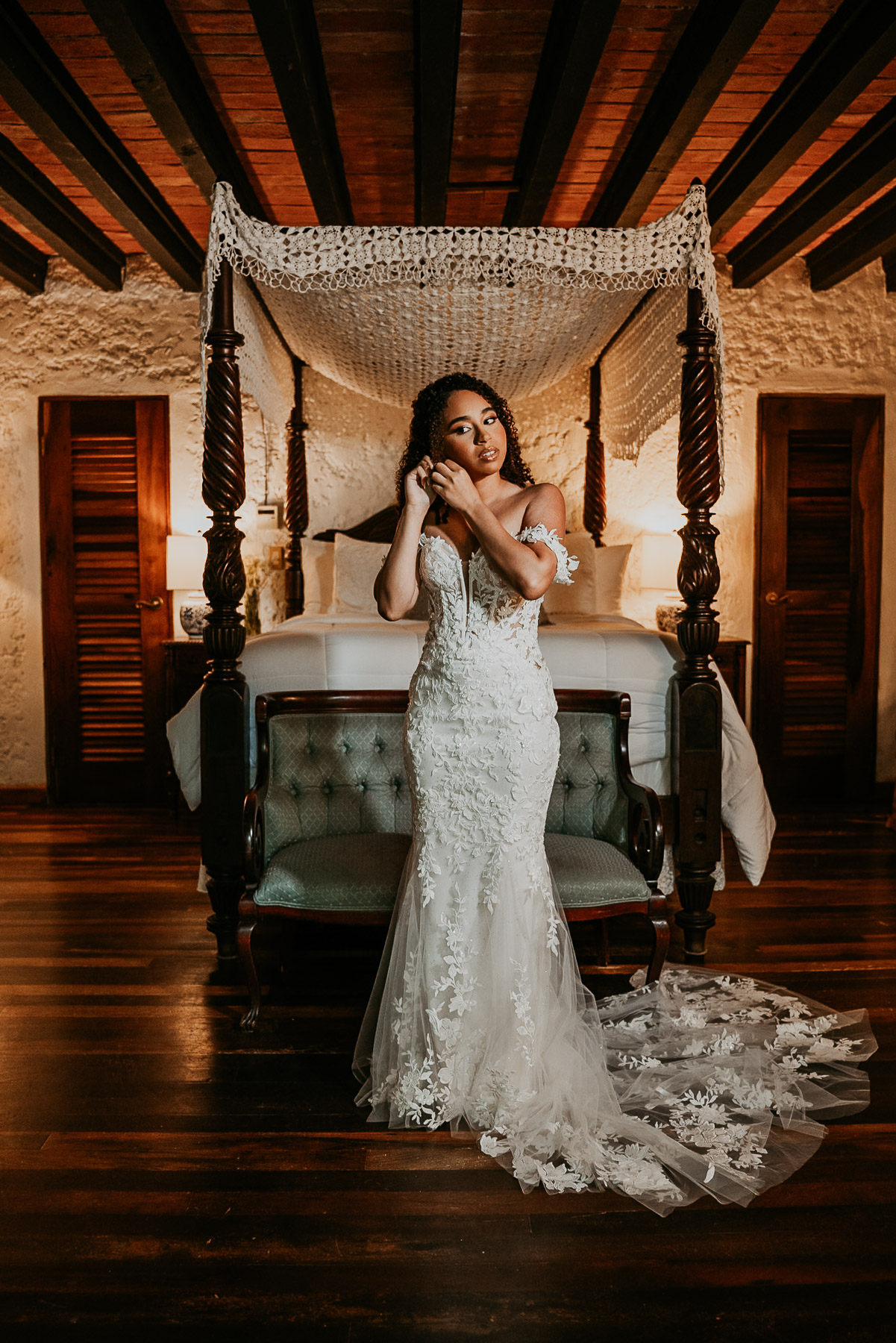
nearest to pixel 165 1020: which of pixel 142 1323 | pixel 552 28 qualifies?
pixel 142 1323

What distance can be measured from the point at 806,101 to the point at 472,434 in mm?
2487

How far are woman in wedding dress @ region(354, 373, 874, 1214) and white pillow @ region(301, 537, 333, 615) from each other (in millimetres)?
3234

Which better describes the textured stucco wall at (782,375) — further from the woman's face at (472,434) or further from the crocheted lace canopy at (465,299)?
the woman's face at (472,434)

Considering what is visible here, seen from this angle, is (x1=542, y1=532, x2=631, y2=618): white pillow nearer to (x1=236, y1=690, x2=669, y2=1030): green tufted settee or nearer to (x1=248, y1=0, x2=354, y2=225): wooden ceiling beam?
(x1=236, y1=690, x2=669, y2=1030): green tufted settee

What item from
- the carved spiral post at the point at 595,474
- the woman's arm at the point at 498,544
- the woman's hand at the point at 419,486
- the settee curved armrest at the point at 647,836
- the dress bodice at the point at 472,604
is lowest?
the settee curved armrest at the point at 647,836

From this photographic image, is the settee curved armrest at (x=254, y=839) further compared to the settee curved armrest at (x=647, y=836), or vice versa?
the settee curved armrest at (x=647, y=836)

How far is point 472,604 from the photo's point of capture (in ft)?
7.83

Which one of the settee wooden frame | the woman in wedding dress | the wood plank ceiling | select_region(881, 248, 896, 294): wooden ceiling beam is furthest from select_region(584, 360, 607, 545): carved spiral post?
the woman in wedding dress

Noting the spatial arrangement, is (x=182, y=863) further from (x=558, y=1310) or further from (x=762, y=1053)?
(x=558, y=1310)

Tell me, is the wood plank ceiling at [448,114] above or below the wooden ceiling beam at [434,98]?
above

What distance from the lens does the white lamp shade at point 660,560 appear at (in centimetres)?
554

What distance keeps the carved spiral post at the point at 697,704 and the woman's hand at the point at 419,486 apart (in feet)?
4.28

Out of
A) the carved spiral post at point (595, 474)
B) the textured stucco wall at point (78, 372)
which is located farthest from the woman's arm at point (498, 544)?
the textured stucco wall at point (78, 372)

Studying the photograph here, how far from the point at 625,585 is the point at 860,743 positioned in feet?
5.75
